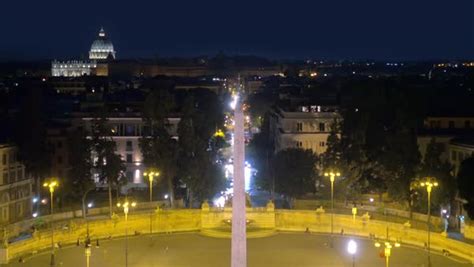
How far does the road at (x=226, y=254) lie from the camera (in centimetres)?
5059

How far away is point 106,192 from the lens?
7569 cm

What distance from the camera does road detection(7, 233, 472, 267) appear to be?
166 ft

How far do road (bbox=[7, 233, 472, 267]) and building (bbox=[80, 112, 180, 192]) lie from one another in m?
25.7

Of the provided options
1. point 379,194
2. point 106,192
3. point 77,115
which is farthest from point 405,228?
point 77,115

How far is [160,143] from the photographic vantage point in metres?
67.6

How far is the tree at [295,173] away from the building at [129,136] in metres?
14.6

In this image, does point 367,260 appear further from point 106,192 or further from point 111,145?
point 106,192

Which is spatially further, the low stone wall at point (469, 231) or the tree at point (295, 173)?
the tree at point (295, 173)

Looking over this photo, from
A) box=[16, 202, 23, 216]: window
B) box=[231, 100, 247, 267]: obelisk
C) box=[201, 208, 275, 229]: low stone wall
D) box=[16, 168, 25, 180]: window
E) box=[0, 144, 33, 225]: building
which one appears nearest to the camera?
box=[231, 100, 247, 267]: obelisk

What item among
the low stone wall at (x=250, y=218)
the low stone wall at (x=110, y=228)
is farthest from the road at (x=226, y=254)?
the low stone wall at (x=250, y=218)

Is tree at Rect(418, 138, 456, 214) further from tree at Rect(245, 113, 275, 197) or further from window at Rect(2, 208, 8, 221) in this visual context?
window at Rect(2, 208, 8, 221)

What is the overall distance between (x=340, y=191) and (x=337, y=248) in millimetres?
12820

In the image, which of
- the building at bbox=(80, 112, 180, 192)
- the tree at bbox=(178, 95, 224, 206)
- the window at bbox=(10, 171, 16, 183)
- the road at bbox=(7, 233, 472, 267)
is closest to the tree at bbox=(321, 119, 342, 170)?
the tree at bbox=(178, 95, 224, 206)

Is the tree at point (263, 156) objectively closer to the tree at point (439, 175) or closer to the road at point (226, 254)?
the tree at point (439, 175)
